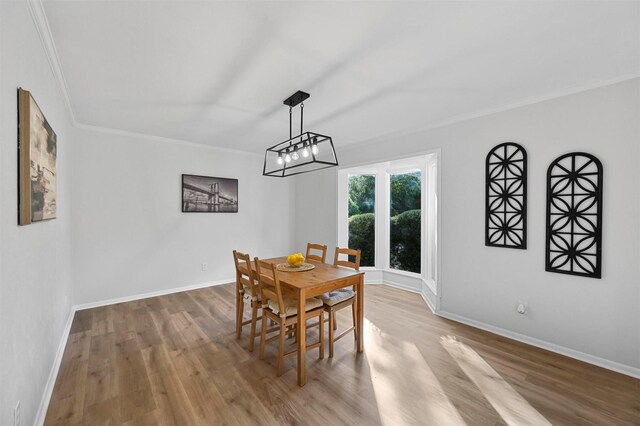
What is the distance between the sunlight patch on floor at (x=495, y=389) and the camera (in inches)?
68.6

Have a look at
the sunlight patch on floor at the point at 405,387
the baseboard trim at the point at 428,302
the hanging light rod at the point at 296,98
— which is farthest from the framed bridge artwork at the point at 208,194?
the baseboard trim at the point at 428,302

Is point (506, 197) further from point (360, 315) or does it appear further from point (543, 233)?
point (360, 315)

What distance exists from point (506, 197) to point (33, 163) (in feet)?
12.7

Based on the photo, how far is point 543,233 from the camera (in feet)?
8.68

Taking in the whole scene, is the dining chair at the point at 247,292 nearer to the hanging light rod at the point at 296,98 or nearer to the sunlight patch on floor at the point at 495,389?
the hanging light rod at the point at 296,98

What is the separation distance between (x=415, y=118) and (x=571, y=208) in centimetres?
181

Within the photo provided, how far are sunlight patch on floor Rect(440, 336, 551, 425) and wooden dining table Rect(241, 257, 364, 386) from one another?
92 cm

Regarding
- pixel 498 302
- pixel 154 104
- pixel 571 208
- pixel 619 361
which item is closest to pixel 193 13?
pixel 154 104

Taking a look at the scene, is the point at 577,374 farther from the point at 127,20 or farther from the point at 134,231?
the point at 134,231

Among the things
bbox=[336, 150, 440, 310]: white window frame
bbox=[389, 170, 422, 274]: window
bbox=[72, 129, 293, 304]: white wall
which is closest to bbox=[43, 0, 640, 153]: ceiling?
bbox=[72, 129, 293, 304]: white wall

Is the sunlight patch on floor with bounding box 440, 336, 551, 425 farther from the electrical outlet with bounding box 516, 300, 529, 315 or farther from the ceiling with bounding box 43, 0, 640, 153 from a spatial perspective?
the ceiling with bounding box 43, 0, 640, 153

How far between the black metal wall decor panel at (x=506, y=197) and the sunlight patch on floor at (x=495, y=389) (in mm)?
1222

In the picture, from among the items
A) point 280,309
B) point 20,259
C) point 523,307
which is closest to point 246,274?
point 280,309

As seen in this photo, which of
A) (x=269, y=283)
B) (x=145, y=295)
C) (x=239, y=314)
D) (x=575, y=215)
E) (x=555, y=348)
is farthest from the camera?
(x=145, y=295)
